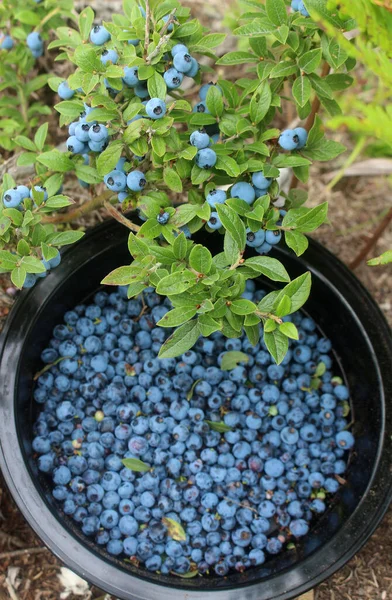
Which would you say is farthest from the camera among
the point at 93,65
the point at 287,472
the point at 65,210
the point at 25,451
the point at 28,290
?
the point at 65,210

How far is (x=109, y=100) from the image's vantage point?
1.39 metres

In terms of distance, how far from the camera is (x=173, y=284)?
130 cm

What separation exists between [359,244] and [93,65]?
5.64ft

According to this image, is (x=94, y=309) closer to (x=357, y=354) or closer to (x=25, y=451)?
(x=25, y=451)

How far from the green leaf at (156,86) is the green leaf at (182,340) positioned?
1.77ft

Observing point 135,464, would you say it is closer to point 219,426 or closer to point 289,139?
point 219,426

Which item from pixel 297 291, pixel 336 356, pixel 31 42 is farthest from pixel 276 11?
pixel 336 356

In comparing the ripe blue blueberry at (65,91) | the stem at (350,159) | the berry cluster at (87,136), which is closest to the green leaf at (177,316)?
the berry cluster at (87,136)

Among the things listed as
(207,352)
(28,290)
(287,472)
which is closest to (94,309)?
(28,290)

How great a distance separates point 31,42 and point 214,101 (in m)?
0.75

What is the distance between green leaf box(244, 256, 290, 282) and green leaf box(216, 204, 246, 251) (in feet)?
0.19

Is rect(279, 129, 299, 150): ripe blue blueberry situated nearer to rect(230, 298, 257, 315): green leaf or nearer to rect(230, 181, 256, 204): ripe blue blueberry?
rect(230, 181, 256, 204): ripe blue blueberry

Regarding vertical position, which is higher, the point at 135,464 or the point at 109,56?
the point at 109,56

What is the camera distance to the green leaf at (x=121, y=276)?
1379 mm
